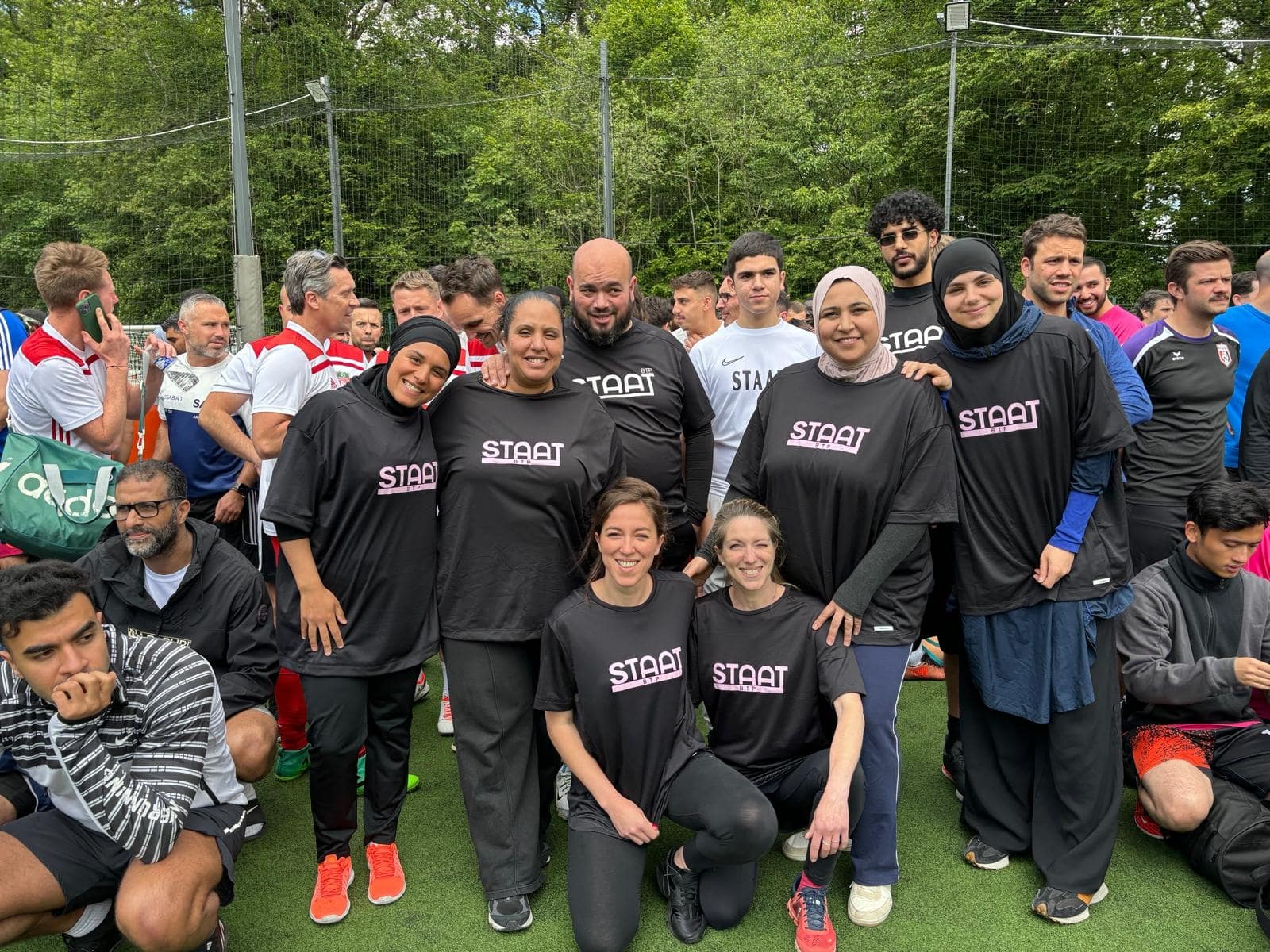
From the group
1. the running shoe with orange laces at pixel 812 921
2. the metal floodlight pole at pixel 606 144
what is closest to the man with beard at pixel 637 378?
the running shoe with orange laces at pixel 812 921

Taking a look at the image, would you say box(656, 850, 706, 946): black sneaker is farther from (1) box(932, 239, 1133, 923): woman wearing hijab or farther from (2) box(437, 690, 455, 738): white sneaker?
(2) box(437, 690, 455, 738): white sneaker

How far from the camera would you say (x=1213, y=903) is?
9.55 ft

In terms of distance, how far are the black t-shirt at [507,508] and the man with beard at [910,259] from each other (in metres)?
1.33

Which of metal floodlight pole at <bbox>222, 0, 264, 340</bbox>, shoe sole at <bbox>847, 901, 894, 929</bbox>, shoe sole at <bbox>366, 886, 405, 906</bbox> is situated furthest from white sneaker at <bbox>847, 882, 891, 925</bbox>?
metal floodlight pole at <bbox>222, 0, 264, 340</bbox>

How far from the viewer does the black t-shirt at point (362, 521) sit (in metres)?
2.79

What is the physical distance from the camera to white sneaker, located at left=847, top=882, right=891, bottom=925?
9.31ft

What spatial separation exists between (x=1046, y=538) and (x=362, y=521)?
7.12 ft

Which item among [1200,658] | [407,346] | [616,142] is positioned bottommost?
[1200,658]

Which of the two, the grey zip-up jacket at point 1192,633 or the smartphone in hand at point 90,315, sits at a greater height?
the smartphone in hand at point 90,315

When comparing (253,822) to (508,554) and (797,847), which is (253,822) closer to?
(508,554)

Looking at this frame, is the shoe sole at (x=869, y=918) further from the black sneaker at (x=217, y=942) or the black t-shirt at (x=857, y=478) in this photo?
the black sneaker at (x=217, y=942)

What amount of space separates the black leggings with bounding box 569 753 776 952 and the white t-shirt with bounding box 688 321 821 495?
143 cm

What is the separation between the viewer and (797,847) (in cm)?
325

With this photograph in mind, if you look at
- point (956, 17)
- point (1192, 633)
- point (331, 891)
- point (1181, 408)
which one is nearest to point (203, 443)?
point (331, 891)
